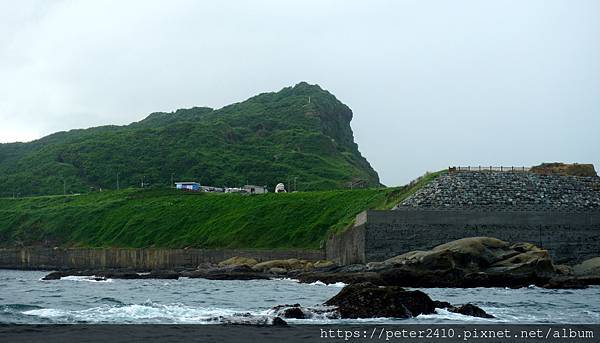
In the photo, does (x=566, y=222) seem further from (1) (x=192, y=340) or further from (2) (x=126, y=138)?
(2) (x=126, y=138)

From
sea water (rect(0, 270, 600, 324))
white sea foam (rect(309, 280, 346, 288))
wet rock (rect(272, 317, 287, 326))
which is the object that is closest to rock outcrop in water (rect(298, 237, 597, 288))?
white sea foam (rect(309, 280, 346, 288))

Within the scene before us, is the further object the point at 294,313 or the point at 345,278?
the point at 345,278

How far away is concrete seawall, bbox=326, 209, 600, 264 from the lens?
180 ft

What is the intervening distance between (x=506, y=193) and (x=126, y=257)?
4097cm

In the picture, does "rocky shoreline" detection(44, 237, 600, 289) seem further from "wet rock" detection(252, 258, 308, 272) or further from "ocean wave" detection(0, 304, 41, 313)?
"ocean wave" detection(0, 304, 41, 313)

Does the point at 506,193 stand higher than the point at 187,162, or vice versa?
the point at 187,162

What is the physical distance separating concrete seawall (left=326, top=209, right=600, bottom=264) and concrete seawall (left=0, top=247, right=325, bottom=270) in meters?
16.8

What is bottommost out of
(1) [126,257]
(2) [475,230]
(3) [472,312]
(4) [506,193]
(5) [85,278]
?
(3) [472,312]

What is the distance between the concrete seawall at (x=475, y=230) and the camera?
54844 millimetres

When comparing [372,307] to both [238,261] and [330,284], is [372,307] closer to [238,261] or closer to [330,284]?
[330,284]

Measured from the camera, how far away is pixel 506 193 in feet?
207

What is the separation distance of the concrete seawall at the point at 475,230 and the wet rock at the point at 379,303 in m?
31.1

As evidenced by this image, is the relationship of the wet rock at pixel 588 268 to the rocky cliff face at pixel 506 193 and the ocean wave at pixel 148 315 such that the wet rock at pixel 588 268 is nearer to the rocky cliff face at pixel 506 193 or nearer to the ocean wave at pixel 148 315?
the rocky cliff face at pixel 506 193

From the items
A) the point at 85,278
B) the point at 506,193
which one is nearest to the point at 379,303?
the point at 85,278
